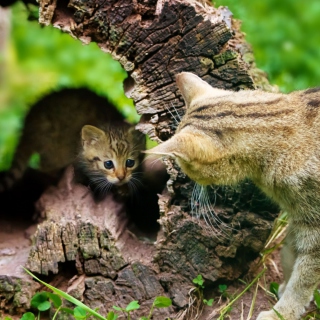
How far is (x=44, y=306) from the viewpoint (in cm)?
388

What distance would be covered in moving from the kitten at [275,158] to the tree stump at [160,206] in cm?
33

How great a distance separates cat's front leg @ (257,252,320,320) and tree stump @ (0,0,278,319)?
1.51 ft

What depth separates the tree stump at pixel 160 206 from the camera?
12.8ft

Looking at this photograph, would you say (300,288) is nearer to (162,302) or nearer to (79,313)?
(162,302)

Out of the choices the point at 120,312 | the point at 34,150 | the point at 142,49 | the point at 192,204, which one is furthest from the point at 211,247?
the point at 34,150

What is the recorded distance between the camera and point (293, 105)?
3.79 m

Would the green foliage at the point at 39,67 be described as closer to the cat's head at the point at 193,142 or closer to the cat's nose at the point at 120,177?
the cat's nose at the point at 120,177

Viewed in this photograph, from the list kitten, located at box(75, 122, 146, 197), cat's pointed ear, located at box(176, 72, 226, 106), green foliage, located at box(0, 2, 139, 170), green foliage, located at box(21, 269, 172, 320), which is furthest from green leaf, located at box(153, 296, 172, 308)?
green foliage, located at box(0, 2, 139, 170)

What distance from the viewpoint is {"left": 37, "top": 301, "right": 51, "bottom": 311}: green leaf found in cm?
387

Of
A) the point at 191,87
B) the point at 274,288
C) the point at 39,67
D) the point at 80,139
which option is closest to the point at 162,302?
the point at 274,288

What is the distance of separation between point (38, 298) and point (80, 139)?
1783 millimetres

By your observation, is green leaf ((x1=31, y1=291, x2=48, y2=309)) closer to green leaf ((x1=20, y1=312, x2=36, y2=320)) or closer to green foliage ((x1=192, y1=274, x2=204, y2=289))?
green leaf ((x1=20, y1=312, x2=36, y2=320))

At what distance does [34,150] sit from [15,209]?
0.80m

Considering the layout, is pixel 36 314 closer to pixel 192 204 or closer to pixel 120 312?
pixel 120 312
